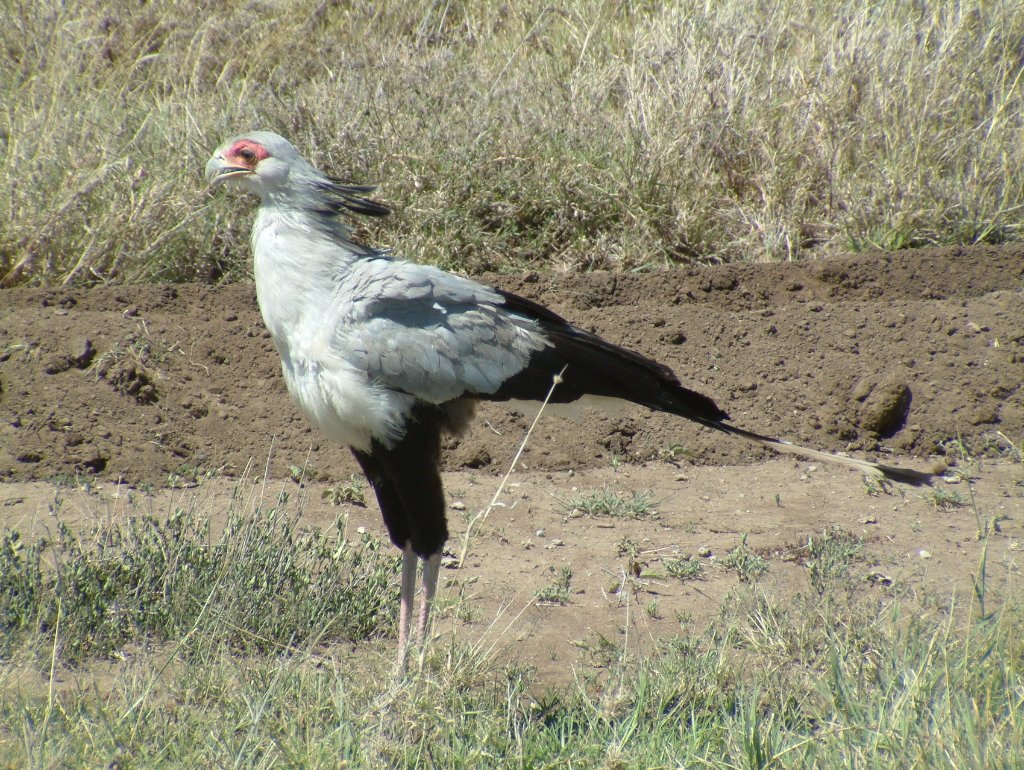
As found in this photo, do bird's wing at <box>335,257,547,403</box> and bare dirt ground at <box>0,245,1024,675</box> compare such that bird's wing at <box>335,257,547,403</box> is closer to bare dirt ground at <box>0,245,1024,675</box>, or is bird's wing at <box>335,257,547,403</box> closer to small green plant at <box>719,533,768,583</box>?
bare dirt ground at <box>0,245,1024,675</box>

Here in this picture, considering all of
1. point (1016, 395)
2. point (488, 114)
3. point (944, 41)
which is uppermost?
point (944, 41)

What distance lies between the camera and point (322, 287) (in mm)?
3674

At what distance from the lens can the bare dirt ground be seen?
4.59 meters

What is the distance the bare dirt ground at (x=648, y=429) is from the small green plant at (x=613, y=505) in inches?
2.6

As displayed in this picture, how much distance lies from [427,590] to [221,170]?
1.87 metres

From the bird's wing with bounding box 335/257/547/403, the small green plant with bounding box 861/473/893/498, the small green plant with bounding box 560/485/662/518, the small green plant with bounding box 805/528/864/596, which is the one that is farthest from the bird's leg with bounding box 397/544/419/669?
the small green plant with bounding box 861/473/893/498

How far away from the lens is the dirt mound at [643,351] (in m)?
5.48

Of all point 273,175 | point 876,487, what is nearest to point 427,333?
point 273,175

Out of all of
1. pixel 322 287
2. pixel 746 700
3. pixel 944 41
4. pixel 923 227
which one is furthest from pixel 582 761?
pixel 944 41

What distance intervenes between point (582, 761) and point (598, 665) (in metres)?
0.83

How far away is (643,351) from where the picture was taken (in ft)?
20.2

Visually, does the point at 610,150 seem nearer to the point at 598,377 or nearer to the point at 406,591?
the point at 598,377

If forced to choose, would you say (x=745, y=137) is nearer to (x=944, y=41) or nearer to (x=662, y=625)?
(x=944, y=41)

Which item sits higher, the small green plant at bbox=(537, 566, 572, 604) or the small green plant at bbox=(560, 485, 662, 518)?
the small green plant at bbox=(537, 566, 572, 604)
